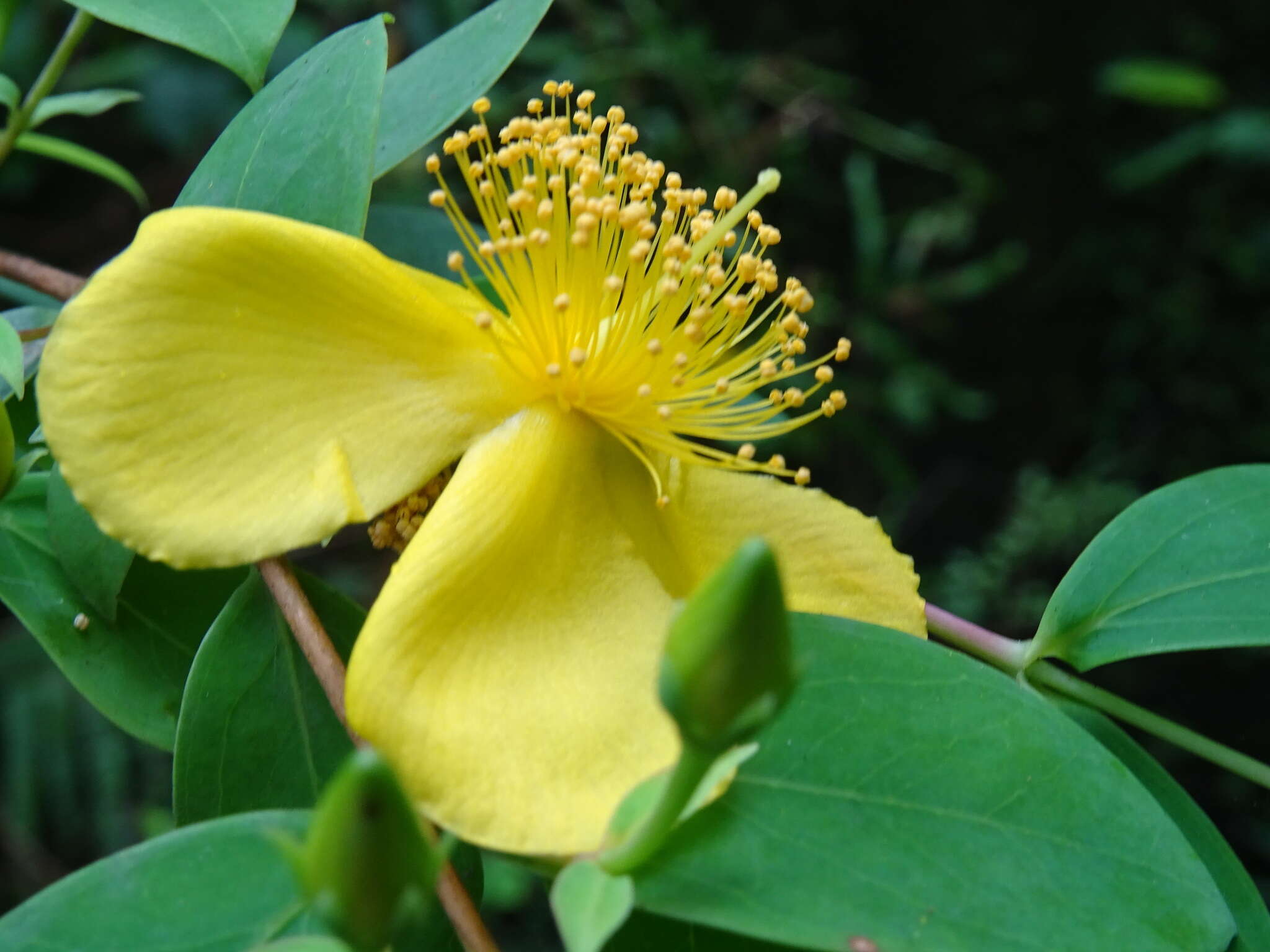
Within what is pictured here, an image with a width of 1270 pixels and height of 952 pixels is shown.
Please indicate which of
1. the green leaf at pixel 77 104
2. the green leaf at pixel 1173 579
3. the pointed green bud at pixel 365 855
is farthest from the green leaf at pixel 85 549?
the green leaf at pixel 1173 579

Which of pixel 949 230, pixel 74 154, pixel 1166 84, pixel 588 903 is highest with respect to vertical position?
pixel 74 154

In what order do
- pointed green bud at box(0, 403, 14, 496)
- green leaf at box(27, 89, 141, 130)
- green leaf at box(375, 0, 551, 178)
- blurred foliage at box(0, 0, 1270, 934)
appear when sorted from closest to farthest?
pointed green bud at box(0, 403, 14, 496) → green leaf at box(375, 0, 551, 178) → green leaf at box(27, 89, 141, 130) → blurred foliage at box(0, 0, 1270, 934)

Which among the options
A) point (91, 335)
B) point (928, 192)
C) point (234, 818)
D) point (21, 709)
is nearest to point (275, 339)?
point (91, 335)

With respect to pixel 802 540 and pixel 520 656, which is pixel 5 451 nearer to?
pixel 520 656

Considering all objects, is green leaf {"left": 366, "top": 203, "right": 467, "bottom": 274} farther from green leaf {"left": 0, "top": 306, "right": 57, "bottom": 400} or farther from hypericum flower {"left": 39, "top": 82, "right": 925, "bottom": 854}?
green leaf {"left": 0, "top": 306, "right": 57, "bottom": 400}

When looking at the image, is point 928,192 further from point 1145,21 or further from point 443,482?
point 443,482

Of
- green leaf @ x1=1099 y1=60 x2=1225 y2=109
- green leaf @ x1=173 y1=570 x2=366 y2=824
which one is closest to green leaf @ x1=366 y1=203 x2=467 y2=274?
green leaf @ x1=173 y1=570 x2=366 y2=824

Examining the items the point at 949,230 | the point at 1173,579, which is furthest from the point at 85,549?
the point at 949,230

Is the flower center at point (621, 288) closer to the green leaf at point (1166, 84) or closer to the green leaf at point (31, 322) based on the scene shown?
the green leaf at point (31, 322)
